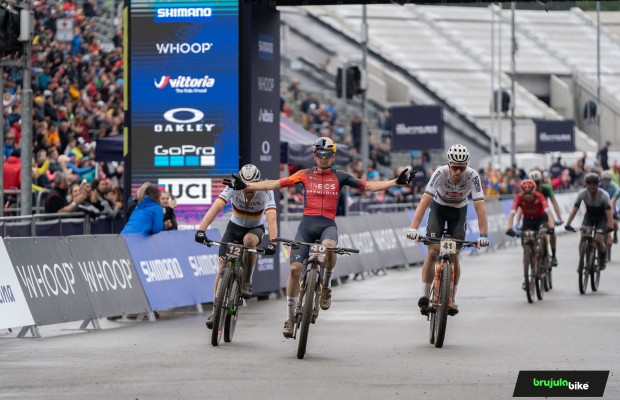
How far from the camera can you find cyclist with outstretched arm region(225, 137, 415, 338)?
15.3m

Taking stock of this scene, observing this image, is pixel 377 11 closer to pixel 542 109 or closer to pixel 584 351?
pixel 542 109

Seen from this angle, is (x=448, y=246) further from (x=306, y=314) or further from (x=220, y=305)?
(x=220, y=305)

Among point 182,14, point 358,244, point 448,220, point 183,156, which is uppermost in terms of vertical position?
point 182,14

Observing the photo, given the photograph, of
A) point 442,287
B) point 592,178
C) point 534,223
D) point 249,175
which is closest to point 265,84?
point 534,223

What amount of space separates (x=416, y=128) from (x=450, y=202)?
19.7m

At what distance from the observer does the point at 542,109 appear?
264 ft

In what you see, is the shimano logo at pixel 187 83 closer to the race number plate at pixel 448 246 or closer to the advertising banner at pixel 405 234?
the race number plate at pixel 448 246

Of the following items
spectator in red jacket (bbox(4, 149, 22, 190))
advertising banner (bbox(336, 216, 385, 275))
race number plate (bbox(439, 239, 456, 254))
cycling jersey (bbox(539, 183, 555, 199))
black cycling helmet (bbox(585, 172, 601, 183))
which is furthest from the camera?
advertising banner (bbox(336, 216, 385, 275))

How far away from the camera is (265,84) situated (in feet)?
76.1

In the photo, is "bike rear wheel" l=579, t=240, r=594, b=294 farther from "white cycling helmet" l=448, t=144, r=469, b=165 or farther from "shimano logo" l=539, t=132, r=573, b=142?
"shimano logo" l=539, t=132, r=573, b=142

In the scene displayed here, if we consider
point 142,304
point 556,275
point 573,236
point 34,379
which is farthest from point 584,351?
point 573,236

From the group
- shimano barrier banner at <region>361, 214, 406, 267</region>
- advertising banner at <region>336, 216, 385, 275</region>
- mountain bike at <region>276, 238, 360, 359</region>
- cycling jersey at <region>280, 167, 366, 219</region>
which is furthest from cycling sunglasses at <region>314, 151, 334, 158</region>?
shimano barrier banner at <region>361, 214, 406, 267</region>

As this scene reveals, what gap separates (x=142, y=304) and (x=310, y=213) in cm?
476

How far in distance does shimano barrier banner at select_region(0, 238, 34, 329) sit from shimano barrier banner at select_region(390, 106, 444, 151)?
65.8ft
